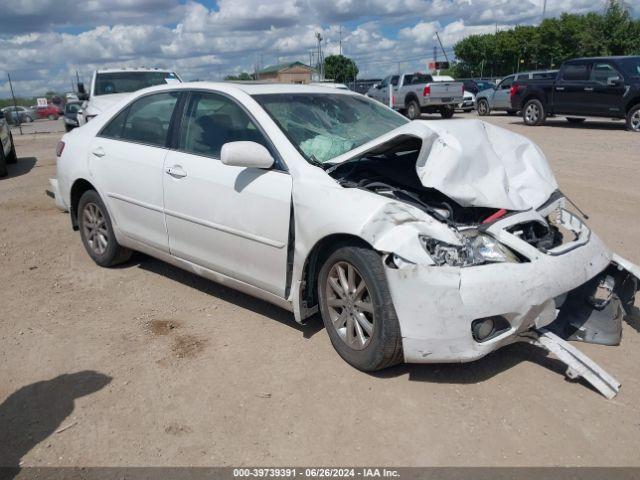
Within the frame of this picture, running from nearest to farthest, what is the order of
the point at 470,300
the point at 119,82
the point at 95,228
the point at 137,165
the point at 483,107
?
the point at 470,300
the point at 137,165
the point at 95,228
the point at 119,82
the point at 483,107

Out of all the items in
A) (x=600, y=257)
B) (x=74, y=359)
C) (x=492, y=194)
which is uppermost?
(x=492, y=194)

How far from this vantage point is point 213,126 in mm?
4285

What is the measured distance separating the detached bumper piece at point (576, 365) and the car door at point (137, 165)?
9.42 feet

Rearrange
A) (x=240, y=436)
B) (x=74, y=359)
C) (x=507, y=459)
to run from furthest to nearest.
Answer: (x=74, y=359) < (x=240, y=436) < (x=507, y=459)

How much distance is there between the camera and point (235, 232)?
13.0 ft

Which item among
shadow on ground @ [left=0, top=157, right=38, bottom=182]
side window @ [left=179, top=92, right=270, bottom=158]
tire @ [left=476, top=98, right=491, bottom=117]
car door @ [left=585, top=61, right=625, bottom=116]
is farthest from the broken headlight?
tire @ [left=476, top=98, right=491, bottom=117]

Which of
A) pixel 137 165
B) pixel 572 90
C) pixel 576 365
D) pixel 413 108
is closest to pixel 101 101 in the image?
pixel 137 165

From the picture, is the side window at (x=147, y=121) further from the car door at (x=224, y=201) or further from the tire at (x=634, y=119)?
the tire at (x=634, y=119)

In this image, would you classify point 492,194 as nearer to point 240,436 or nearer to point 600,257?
point 600,257

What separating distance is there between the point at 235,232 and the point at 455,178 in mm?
1512

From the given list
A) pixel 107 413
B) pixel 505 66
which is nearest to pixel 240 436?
pixel 107 413

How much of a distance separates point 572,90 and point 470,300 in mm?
15179

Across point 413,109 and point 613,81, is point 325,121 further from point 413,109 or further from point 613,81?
point 413,109

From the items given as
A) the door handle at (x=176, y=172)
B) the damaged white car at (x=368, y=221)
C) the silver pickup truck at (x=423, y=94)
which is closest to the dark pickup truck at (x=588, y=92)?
the silver pickup truck at (x=423, y=94)
